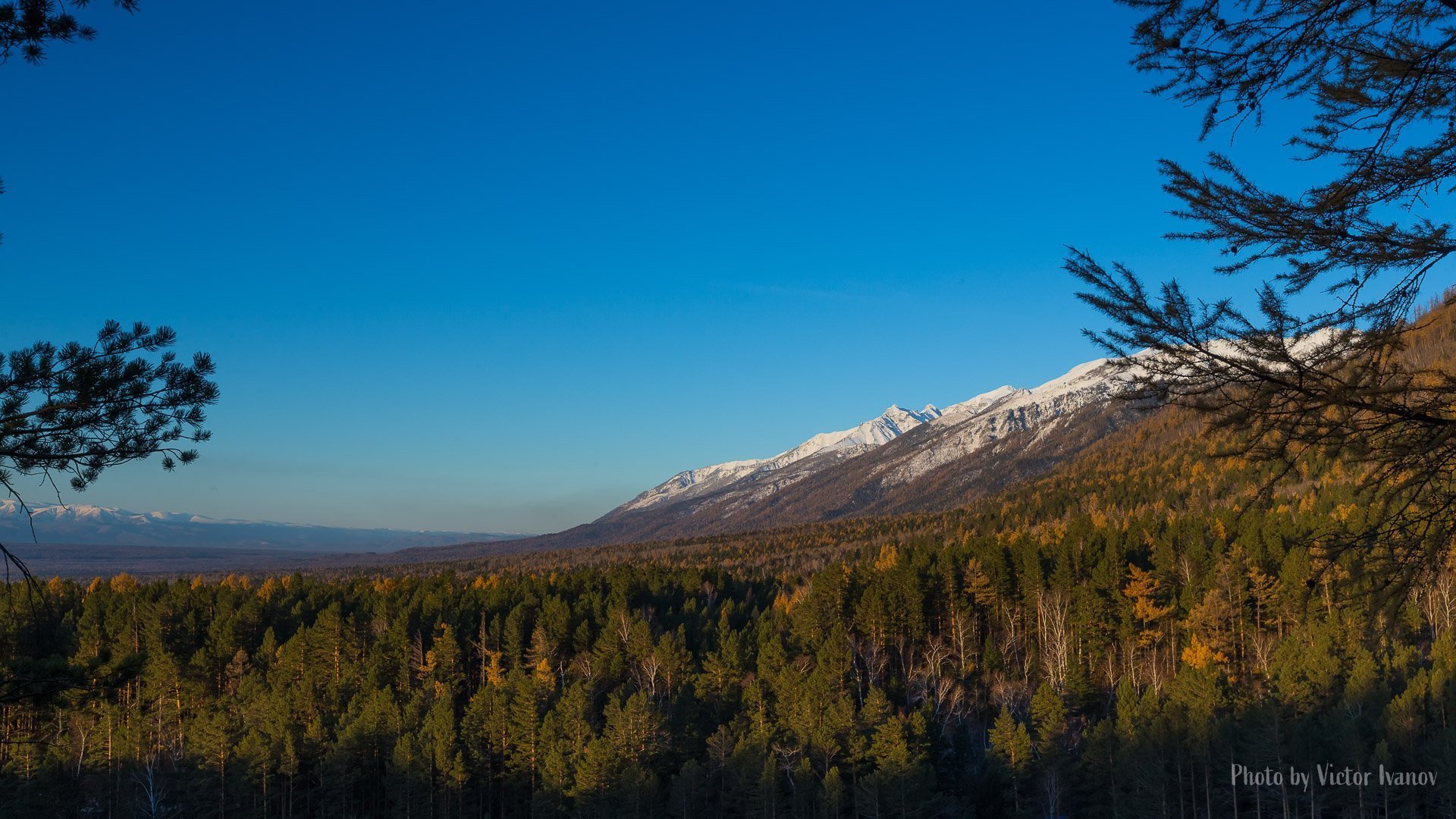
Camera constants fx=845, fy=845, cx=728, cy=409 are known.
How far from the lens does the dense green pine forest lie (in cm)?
4338

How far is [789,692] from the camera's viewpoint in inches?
2130

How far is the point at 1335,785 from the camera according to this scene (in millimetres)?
40000

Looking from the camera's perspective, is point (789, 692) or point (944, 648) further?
point (944, 648)

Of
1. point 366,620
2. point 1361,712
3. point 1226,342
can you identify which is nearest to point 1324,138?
point 1226,342

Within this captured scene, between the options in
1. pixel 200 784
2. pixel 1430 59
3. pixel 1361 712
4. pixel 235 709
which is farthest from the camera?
pixel 235 709

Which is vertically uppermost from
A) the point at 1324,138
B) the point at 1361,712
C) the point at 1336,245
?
the point at 1324,138

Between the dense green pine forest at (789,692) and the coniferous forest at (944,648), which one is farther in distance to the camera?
the dense green pine forest at (789,692)

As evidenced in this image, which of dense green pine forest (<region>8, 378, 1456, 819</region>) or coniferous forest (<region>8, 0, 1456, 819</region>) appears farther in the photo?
dense green pine forest (<region>8, 378, 1456, 819</region>)

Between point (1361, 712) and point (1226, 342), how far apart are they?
49516mm

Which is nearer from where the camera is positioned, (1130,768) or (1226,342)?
(1226,342)

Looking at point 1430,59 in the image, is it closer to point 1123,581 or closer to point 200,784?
point 200,784

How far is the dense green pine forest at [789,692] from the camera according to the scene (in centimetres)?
4338

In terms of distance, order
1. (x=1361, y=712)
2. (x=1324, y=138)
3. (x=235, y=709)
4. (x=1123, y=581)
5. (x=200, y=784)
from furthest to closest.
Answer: (x=1123, y=581)
(x=235, y=709)
(x=200, y=784)
(x=1361, y=712)
(x=1324, y=138)

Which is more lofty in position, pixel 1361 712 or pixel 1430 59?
pixel 1430 59
